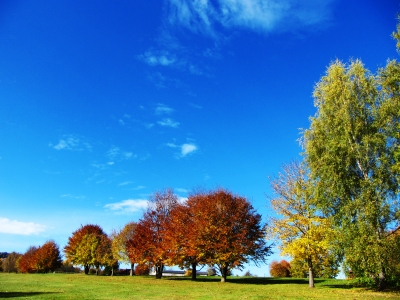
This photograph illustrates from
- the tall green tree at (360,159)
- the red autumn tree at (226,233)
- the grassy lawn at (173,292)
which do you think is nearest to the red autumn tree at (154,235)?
the red autumn tree at (226,233)

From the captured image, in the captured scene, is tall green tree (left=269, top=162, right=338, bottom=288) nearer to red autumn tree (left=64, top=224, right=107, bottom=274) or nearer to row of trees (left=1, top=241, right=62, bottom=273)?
red autumn tree (left=64, top=224, right=107, bottom=274)

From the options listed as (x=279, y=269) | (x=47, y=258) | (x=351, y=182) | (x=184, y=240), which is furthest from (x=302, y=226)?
(x=47, y=258)

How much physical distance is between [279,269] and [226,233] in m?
30.6

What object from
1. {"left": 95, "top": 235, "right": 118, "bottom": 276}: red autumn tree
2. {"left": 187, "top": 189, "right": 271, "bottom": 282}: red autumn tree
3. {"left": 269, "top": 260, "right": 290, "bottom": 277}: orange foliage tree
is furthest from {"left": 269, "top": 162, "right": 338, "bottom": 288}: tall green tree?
{"left": 95, "top": 235, "right": 118, "bottom": 276}: red autumn tree

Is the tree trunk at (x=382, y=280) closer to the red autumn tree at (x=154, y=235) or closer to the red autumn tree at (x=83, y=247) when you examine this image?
the red autumn tree at (x=154, y=235)

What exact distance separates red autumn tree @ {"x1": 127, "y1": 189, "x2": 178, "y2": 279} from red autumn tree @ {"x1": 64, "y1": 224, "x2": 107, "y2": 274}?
21.4 meters

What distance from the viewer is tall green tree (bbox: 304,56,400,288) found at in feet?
76.5

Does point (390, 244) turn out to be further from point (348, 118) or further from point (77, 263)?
point (77, 263)

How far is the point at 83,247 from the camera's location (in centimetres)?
7288

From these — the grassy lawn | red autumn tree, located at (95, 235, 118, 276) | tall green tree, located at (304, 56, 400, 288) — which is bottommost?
the grassy lawn

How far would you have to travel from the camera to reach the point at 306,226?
30703mm

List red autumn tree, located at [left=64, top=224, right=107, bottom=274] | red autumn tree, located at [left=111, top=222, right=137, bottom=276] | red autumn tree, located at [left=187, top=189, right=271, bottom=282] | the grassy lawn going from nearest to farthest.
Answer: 1. the grassy lawn
2. red autumn tree, located at [left=187, top=189, right=271, bottom=282]
3. red autumn tree, located at [left=111, top=222, right=137, bottom=276]
4. red autumn tree, located at [left=64, top=224, right=107, bottom=274]

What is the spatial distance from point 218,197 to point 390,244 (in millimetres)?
24796

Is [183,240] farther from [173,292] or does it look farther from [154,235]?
[173,292]
